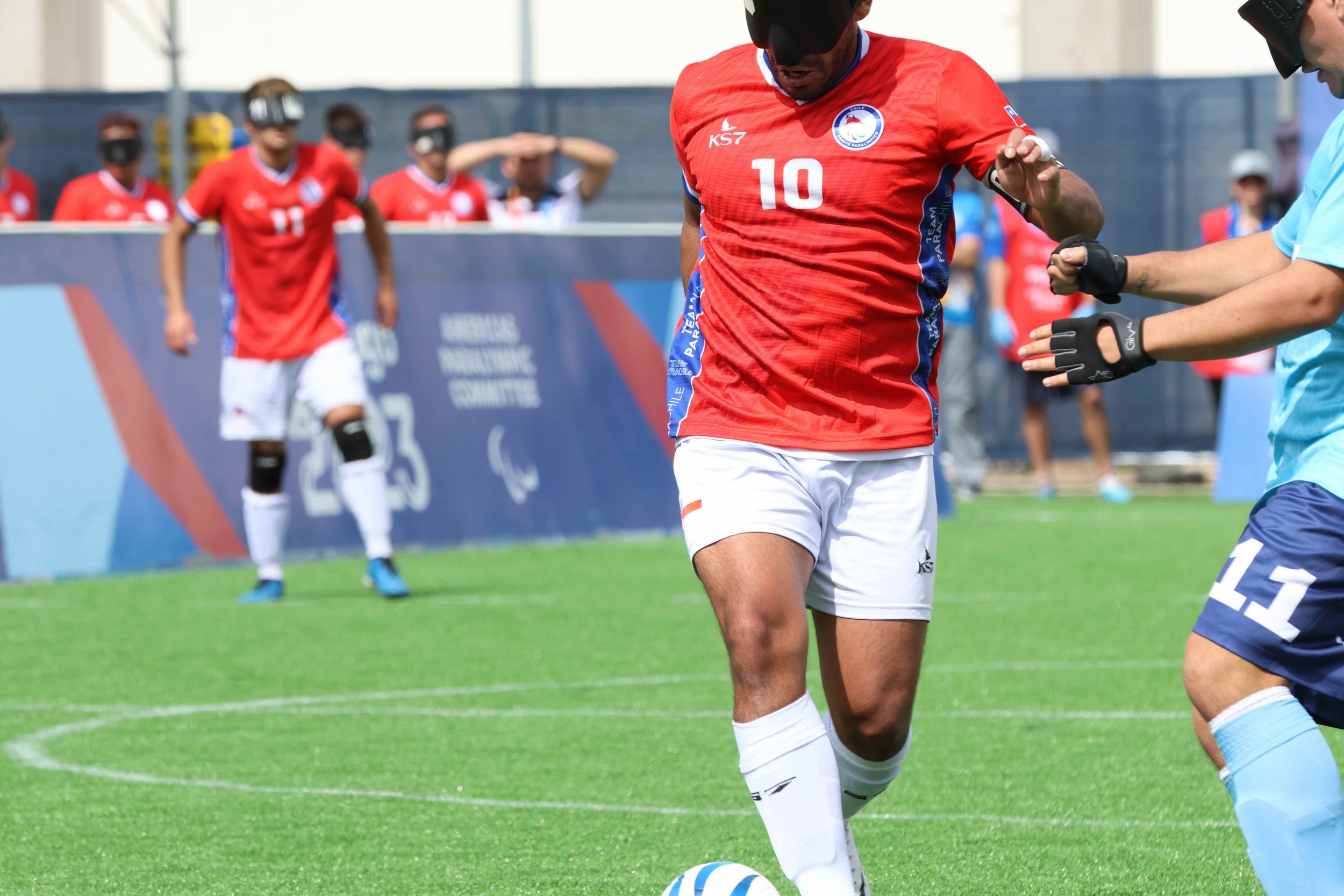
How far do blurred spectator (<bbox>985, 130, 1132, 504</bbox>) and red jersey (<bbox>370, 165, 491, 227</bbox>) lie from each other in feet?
14.9

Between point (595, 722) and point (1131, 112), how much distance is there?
13104 mm

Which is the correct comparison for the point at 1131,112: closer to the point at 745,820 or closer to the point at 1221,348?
the point at 745,820

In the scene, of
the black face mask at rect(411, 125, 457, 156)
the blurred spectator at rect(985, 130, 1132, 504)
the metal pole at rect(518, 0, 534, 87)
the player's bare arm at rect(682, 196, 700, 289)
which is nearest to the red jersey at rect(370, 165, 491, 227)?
the black face mask at rect(411, 125, 457, 156)

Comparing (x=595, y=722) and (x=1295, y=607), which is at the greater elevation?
(x=1295, y=607)

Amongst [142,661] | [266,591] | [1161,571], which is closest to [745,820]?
[142,661]

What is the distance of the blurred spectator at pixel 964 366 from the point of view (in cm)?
1698

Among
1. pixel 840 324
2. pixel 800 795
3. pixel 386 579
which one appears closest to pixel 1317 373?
pixel 840 324

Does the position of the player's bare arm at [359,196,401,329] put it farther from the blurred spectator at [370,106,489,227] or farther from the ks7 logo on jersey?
the ks7 logo on jersey

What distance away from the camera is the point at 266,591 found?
10.5 meters

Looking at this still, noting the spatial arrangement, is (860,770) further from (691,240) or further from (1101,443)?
(1101,443)

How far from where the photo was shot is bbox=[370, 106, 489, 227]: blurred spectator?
14.2 metres

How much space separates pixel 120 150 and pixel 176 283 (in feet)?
17.2

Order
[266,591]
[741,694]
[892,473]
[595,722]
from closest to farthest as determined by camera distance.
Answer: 1. [741,694]
2. [892,473]
3. [595,722]
4. [266,591]

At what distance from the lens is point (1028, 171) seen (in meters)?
4.31
